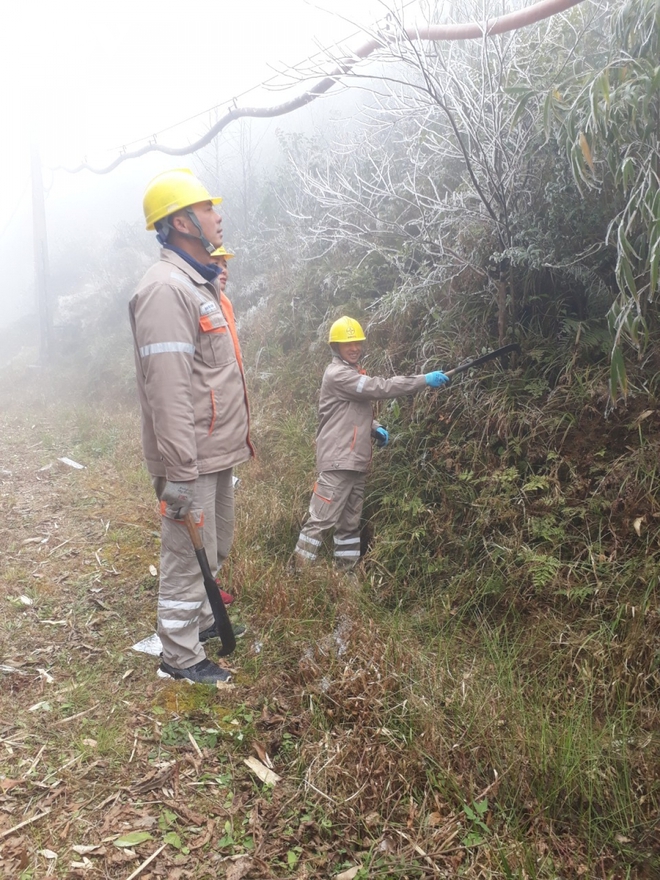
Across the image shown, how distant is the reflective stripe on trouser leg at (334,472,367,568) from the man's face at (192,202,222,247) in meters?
2.21

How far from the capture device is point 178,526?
328cm

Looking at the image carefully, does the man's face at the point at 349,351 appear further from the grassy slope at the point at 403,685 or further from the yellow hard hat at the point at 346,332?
the grassy slope at the point at 403,685

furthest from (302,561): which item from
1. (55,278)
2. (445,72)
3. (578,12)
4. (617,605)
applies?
(55,278)

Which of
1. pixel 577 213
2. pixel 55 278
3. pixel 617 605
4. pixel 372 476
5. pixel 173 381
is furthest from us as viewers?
A: pixel 55 278

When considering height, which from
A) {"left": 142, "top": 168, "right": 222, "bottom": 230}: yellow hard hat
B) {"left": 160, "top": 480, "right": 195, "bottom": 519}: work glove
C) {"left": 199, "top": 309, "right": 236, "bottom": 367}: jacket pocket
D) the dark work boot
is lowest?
the dark work boot

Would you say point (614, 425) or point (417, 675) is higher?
point (614, 425)

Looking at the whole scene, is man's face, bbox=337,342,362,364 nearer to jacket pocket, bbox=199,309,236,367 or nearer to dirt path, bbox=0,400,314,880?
jacket pocket, bbox=199,309,236,367

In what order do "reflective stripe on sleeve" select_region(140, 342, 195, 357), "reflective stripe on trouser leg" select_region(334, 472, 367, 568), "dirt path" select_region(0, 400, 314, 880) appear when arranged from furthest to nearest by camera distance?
"reflective stripe on trouser leg" select_region(334, 472, 367, 568), "reflective stripe on sleeve" select_region(140, 342, 195, 357), "dirt path" select_region(0, 400, 314, 880)

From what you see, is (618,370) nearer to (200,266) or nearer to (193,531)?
(200,266)

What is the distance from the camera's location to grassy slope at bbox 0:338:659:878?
7.69 feet

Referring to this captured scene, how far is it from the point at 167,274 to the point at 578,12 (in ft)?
12.3

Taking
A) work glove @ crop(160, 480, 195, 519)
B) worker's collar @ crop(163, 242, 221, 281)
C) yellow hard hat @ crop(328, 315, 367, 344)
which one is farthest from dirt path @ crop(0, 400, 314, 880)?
yellow hard hat @ crop(328, 315, 367, 344)

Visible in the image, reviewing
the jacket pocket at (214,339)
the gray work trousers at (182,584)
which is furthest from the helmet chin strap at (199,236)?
the gray work trousers at (182,584)

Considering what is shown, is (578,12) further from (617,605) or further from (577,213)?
(617,605)
